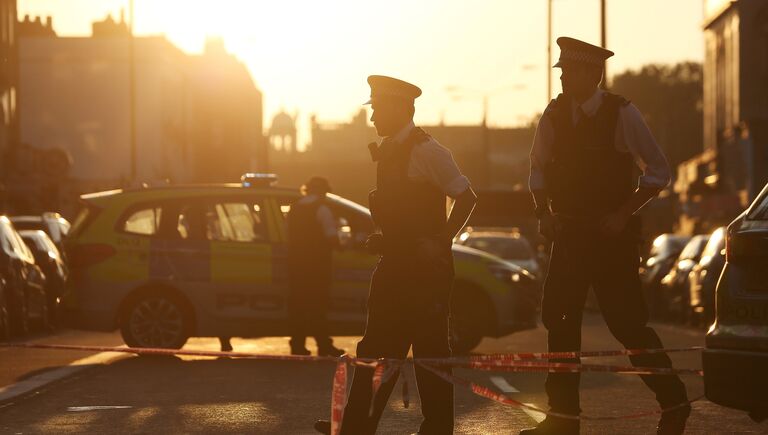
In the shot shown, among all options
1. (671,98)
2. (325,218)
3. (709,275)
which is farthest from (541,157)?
(671,98)

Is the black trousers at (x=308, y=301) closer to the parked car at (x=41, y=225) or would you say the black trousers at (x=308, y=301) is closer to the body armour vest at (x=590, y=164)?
the body armour vest at (x=590, y=164)

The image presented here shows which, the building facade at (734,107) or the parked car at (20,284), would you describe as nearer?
the parked car at (20,284)

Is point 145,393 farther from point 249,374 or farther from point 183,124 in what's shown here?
point 183,124

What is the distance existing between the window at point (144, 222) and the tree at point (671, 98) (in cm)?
9310

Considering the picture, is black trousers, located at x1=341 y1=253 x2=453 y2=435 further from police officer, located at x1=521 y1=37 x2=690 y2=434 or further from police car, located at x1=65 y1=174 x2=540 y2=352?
police car, located at x1=65 y1=174 x2=540 y2=352

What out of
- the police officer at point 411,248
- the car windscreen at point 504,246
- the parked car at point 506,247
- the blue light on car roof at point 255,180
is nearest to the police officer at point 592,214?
the police officer at point 411,248

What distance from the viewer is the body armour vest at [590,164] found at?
7906 mm

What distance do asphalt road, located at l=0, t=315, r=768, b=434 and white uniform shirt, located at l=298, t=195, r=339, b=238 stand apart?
54.2 inches

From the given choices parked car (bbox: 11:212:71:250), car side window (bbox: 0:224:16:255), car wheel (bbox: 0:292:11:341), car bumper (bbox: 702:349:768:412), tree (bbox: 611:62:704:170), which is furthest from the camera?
tree (bbox: 611:62:704:170)

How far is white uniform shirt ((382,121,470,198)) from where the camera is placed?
748cm

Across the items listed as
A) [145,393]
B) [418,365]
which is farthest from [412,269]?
[145,393]

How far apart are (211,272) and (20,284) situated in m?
3.77

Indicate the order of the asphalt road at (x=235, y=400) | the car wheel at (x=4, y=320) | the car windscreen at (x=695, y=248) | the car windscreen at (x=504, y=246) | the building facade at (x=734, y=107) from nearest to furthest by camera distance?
the asphalt road at (x=235, y=400), the car wheel at (x=4, y=320), the car windscreen at (x=695, y=248), the car windscreen at (x=504, y=246), the building facade at (x=734, y=107)

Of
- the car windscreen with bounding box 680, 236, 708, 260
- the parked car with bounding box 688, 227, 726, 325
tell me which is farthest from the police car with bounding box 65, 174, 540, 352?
the car windscreen with bounding box 680, 236, 708, 260
